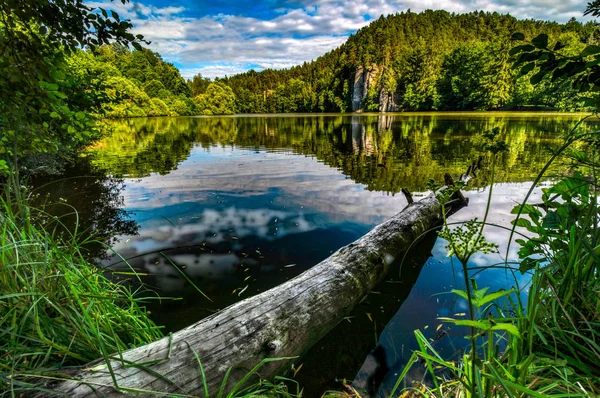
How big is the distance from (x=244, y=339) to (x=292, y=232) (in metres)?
3.89

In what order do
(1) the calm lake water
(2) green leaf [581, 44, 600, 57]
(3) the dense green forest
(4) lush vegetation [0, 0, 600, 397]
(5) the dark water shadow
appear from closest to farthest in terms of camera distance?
(2) green leaf [581, 44, 600, 57] → (4) lush vegetation [0, 0, 600, 397] → (5) the dark water shadow → (1) the calm lake water → (3) the dense green forest

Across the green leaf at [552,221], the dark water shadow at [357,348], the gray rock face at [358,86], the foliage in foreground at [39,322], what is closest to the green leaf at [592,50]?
the green leaf at [552,221]

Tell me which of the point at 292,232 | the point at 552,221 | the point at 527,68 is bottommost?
the point at 292,232

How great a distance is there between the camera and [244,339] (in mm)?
2166

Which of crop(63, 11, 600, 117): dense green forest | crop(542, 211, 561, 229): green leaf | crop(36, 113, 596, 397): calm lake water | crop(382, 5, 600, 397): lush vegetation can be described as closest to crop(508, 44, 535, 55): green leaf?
crop(382, 5, 600, 397): lush vegetation

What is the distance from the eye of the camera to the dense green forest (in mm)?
65500

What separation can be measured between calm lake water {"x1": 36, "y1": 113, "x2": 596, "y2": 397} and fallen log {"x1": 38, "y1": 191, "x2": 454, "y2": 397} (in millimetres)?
441

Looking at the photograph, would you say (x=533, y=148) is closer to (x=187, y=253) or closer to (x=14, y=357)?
(x=187, y=253)

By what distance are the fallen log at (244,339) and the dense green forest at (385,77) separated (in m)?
53.8

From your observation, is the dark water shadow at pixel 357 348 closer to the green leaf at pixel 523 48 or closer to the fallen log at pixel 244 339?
the fallen log at pixel 244 339

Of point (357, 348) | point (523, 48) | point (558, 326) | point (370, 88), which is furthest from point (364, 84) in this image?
point (558, 326)

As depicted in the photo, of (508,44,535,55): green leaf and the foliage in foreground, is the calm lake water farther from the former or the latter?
the foliage in foreground

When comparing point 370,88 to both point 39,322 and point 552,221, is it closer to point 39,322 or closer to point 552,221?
point 552,221

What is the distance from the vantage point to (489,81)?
202ft
